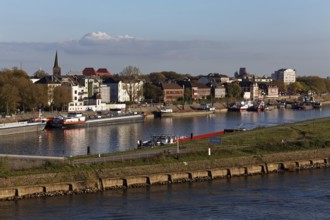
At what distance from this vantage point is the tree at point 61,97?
76.3 meters

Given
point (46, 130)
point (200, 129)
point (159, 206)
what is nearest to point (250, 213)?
point (159, 206)

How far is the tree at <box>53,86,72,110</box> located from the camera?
76312mm

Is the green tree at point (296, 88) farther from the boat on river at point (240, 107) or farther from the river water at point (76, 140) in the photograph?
the river water at point (76, 140)

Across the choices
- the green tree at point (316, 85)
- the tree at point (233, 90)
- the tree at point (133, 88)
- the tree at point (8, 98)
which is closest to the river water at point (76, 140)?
the tree at point (8, 98)

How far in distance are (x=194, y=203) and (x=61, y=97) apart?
5606 cm

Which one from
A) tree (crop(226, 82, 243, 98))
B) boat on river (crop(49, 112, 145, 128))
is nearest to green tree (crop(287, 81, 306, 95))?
tree (crop(226, 82, 243, 98))

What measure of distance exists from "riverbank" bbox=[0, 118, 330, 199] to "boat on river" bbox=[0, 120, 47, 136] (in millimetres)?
24759

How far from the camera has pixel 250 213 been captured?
2134 centimetres

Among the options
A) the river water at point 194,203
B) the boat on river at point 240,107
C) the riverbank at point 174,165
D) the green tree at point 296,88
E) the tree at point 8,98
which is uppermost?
the green tree at point 296,88

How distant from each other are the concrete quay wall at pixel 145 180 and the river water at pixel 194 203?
47 cm

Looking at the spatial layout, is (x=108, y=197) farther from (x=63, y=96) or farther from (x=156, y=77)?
(x=156, y=77)

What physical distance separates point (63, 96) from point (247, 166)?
51092mm

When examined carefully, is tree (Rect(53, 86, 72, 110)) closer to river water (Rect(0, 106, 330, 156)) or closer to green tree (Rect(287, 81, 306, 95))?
river water (Rect(0, 106, 330, 156))

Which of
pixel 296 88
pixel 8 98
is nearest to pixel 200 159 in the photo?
pixel 8 98
